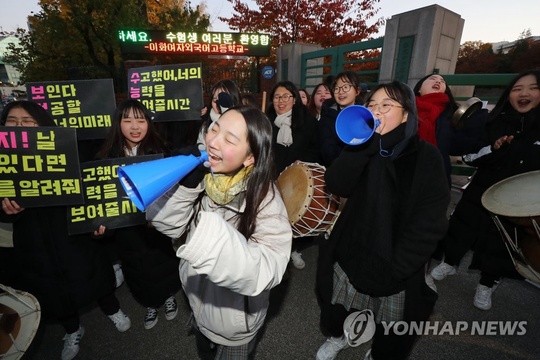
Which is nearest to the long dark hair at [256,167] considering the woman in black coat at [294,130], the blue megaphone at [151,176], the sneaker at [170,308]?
the blue megaphone at [151,176]

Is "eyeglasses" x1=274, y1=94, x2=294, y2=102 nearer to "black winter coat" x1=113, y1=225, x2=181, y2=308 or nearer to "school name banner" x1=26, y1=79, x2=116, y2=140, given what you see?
"school name banner" x1=26, y1=79, x2=116, y2=140

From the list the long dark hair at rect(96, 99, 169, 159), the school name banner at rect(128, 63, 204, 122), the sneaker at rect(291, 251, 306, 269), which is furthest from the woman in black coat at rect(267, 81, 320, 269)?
the long dark hair at rect(96, 99, 169, 159)

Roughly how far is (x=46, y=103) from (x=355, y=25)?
17.9m

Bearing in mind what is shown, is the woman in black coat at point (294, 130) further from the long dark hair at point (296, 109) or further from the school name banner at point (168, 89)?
the school name banner at point (168, 89)

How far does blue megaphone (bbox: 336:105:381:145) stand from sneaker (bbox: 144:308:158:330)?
103 inches

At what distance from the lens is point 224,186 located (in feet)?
5.30

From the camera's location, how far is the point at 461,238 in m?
3.21

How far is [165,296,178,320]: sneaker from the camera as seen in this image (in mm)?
2920

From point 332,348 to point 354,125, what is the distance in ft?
6.39

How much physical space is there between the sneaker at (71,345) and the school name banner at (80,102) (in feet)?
6.57

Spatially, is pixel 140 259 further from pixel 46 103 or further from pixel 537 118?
pixel 537 118

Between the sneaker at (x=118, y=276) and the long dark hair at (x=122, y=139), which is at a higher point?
the long dark hair at (x=122, y=139)

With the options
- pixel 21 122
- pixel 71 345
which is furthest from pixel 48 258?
pixel 21 122

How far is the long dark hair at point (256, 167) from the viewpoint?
156 cm
